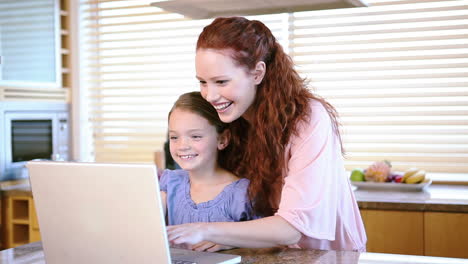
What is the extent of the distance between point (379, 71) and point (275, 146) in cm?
196

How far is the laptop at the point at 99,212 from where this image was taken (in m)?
1.07

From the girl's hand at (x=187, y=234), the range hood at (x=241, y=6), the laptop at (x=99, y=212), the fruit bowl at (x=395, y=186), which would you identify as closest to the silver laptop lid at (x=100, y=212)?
the laptop at (x=99, y=212)

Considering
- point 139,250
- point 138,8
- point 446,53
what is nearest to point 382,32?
point 446,53

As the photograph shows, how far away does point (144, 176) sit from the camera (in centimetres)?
105

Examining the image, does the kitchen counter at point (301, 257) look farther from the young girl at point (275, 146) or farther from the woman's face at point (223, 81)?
the woman's face at point (223, 81)

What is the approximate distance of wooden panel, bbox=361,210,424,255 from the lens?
8.51 ft

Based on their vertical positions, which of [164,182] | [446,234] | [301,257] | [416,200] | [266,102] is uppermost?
[266,102]

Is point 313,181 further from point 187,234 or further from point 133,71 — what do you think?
point 133,71

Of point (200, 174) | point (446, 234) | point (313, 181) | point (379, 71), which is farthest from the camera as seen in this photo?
point (379, 71)

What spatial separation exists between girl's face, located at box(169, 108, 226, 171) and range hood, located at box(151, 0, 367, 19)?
2.30 ft

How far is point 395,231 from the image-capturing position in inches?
103

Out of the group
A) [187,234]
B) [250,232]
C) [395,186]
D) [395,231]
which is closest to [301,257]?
[250,232]

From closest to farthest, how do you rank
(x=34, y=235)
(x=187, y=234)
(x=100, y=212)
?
(x=100, y=212)
(x=187, y=234)
(x=34, y=235)

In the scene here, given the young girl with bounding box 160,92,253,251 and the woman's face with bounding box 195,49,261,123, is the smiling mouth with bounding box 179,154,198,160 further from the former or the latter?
the woman's face with bounding box 195,49,261,123
